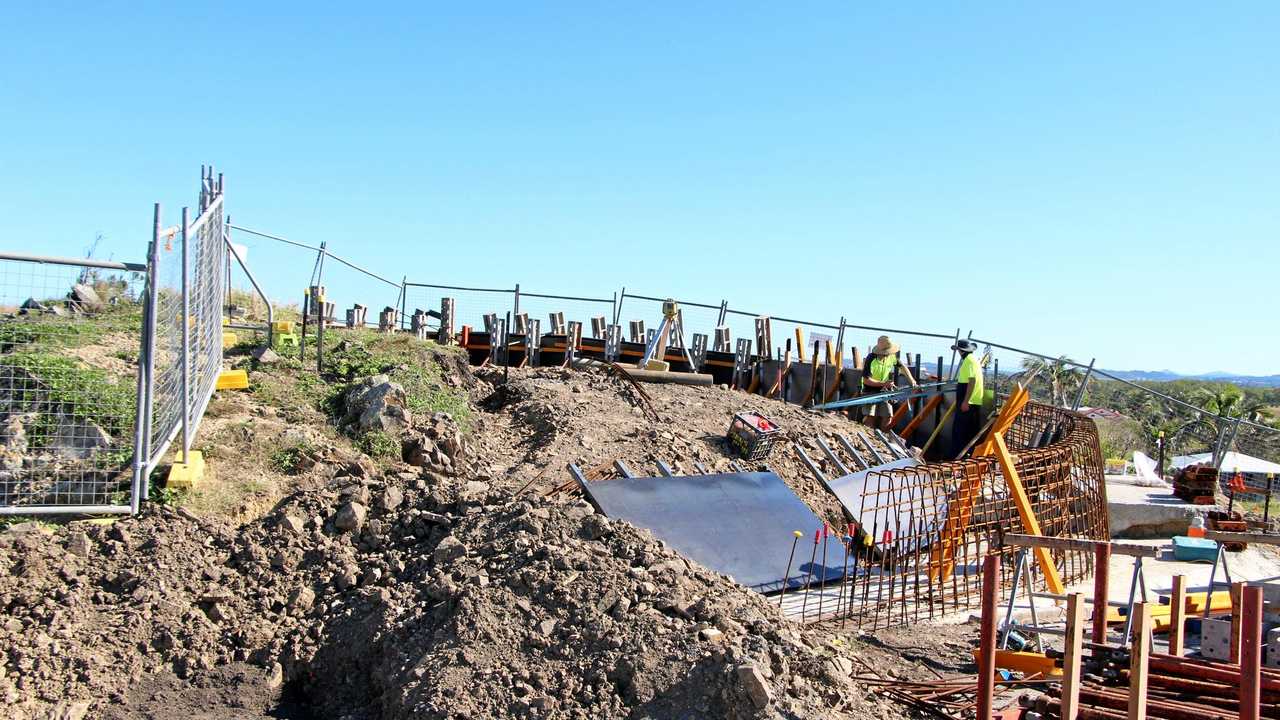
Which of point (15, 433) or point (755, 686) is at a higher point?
point (15, 433)

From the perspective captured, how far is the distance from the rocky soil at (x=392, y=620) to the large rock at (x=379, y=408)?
123cm

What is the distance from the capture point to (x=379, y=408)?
9633 mm

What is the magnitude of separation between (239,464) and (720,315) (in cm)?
1271

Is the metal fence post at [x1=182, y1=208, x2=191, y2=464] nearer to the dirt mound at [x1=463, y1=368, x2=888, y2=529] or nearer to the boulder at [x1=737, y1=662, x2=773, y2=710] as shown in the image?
the dirt mound at [x1=463, y1=368, x2=888, y2=529]

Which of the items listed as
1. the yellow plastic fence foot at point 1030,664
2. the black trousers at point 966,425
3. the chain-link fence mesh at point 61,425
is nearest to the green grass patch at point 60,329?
the chain-link fence mesh at point 61,425

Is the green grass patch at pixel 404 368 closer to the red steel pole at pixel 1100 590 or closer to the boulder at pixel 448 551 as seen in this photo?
the boulder at pixel 448 551

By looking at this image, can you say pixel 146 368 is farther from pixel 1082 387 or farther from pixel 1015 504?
pixel 1082 387

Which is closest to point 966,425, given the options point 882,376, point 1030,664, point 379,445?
point 882,376

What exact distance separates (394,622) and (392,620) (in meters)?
0.02

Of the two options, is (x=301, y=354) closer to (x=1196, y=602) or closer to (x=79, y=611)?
(x=79, y=611)

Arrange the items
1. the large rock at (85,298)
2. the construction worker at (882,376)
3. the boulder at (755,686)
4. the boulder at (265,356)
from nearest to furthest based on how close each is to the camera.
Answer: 1. the boulder at (755,686)
2. the boulder at (265,356)
3. the large rock at (85,298)
4. the construction worker at (882,376)

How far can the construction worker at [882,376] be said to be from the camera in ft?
53.0

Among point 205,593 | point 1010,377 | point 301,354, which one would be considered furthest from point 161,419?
point 1010,377

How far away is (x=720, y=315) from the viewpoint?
65.2 feet
